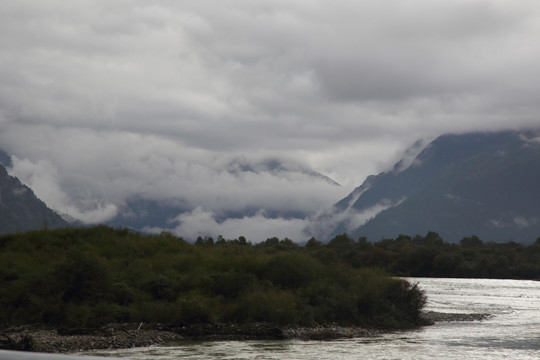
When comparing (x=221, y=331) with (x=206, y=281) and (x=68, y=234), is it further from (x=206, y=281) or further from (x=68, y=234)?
(x=68, y=234)

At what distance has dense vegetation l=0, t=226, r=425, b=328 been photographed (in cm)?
5044

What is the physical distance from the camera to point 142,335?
149 ft

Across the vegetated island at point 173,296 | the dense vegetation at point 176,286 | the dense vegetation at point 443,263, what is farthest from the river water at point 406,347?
the dense vegetation at point 443,263

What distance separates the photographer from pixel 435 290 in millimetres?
105500

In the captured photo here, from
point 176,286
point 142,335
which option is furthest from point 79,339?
point 176,286

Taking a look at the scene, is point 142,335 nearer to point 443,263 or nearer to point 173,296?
point 173,296

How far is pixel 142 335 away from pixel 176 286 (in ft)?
38.6

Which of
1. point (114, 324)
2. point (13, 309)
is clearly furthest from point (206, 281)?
point (13, 309)

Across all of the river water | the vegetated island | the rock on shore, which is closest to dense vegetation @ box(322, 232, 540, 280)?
the vegetated island

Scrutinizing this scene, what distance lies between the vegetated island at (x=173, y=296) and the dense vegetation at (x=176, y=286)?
3.6 inches

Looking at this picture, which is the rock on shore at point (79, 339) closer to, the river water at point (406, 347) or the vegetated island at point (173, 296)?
the vegetated island at point (173, 296)

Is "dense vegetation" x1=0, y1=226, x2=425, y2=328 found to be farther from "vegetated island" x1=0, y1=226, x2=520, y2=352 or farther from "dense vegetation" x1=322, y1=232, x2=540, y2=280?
"dense vegetation" x1=322, y1=232, x2=540, y2=280

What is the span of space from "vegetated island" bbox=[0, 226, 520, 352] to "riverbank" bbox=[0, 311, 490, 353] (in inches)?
2.9

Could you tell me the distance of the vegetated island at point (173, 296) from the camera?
157 ft
